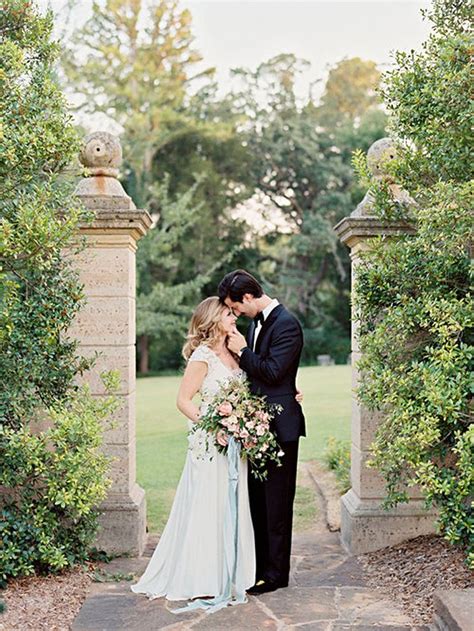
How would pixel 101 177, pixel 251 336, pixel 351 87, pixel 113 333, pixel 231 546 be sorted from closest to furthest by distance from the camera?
1. pixel 231 546
2. pixel 251 336
3. pixel 113 333
4. pixel 101 177
5. pixel 351 87

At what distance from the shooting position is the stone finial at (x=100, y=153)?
5816 mm

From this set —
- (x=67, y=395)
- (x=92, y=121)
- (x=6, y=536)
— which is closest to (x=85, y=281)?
(x=67, y=395)

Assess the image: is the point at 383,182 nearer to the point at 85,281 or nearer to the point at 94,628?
the point at 85,281

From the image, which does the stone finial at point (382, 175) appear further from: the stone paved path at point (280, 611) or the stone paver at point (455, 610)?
the stone paver at point (455, 610)

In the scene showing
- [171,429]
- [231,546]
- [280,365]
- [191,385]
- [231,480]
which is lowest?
[171,429]

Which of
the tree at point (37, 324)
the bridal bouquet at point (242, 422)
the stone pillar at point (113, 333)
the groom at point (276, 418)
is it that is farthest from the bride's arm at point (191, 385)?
the stone pillar at point (113, 333)

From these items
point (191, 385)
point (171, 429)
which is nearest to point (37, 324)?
point (191, 385)

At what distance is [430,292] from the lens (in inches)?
184

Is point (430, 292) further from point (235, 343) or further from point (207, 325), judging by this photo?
point (207, 325)

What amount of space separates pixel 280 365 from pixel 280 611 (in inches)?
54.6

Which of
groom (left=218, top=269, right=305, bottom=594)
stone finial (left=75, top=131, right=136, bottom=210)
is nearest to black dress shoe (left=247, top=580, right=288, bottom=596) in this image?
groom (left=218, top=269, right=305, bottom=594)

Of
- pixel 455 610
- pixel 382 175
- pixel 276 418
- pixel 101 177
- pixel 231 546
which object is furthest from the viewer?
pixel 101 177

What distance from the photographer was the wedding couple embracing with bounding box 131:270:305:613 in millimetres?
4805

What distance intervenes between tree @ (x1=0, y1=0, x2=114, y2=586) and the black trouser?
97cm
